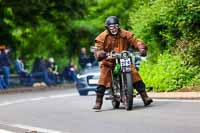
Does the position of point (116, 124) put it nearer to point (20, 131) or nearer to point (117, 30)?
point (20, 131)

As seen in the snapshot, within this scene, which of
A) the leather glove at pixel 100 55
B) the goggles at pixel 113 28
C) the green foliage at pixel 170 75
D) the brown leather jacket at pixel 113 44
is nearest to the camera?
the leather glove at pixel 100 55

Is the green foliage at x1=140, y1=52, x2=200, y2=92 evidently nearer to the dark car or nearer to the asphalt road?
the asphalt road

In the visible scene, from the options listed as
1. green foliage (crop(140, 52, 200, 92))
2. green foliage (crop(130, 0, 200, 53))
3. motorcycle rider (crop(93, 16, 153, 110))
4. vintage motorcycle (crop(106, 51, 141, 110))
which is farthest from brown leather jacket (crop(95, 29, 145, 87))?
green foliage (crop(130, 0, 200, 53))

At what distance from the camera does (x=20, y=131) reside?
10.7 meters

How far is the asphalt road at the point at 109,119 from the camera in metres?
10.0

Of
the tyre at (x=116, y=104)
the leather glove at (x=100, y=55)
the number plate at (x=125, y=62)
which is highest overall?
the leather glove at (x=100, y=55)

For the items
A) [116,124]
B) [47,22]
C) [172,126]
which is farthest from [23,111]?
[47,22]

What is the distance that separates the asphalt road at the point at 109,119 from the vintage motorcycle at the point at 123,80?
0.23 m

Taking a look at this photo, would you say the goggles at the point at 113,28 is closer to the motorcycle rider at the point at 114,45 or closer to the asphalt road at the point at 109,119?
→ the motorcycle rider at the point at 114,45

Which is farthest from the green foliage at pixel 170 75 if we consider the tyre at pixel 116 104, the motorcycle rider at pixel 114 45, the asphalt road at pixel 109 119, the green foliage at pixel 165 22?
the motorcycle rider at pixel 114 45

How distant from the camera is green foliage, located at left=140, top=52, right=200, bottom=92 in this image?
51.3 feet

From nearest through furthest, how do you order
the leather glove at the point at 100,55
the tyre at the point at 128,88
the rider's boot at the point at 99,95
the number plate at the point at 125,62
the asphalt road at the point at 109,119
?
the asphalt road at the point at 109,119 → the tyre at the point at 128,88 → the number plate at the point at 125,62 → the leather glove at the point at 100,55 → the rider's boot at the point at 99,95

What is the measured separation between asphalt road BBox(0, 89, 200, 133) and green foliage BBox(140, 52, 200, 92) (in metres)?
1.38

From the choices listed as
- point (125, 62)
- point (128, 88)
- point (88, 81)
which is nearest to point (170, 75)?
point (125, 62)
